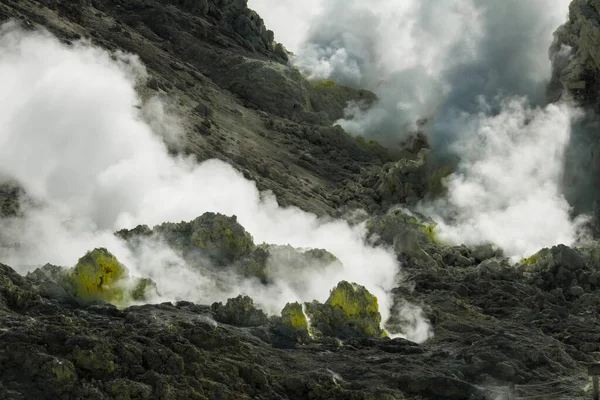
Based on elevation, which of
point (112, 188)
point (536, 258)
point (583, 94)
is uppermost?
point (583, 94)

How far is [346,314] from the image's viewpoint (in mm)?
13820

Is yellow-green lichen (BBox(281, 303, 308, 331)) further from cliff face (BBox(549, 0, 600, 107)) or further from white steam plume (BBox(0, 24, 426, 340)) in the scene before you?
cliff face (BBox(549, 0, 600, 107))

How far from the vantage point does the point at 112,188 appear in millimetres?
18422

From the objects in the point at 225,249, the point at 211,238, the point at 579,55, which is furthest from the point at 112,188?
the point at 579,55

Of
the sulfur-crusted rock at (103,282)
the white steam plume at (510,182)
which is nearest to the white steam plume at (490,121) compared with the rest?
the white steam plume at (510,182)

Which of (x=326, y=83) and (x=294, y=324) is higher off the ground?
(x=326, y=83)

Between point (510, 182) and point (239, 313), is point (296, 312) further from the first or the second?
point (510, 182)

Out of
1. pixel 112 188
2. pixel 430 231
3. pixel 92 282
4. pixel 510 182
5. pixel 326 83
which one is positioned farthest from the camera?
pixel 326 83

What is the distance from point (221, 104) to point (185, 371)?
20894mm

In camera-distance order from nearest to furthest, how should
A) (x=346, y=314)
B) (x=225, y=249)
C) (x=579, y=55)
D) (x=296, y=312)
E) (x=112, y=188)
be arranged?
(x=296, y=312)
(x=346, y=314)
(x=225, y=249)
(x=112, y=188)
(x=579, y=55)

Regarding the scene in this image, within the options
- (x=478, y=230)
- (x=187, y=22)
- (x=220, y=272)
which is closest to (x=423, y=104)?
(x=478, y=230)

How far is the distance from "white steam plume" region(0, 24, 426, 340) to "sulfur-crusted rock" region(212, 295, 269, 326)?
86 cm

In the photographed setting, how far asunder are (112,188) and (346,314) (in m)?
6.81

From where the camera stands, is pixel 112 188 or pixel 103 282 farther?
pixel 112 188
